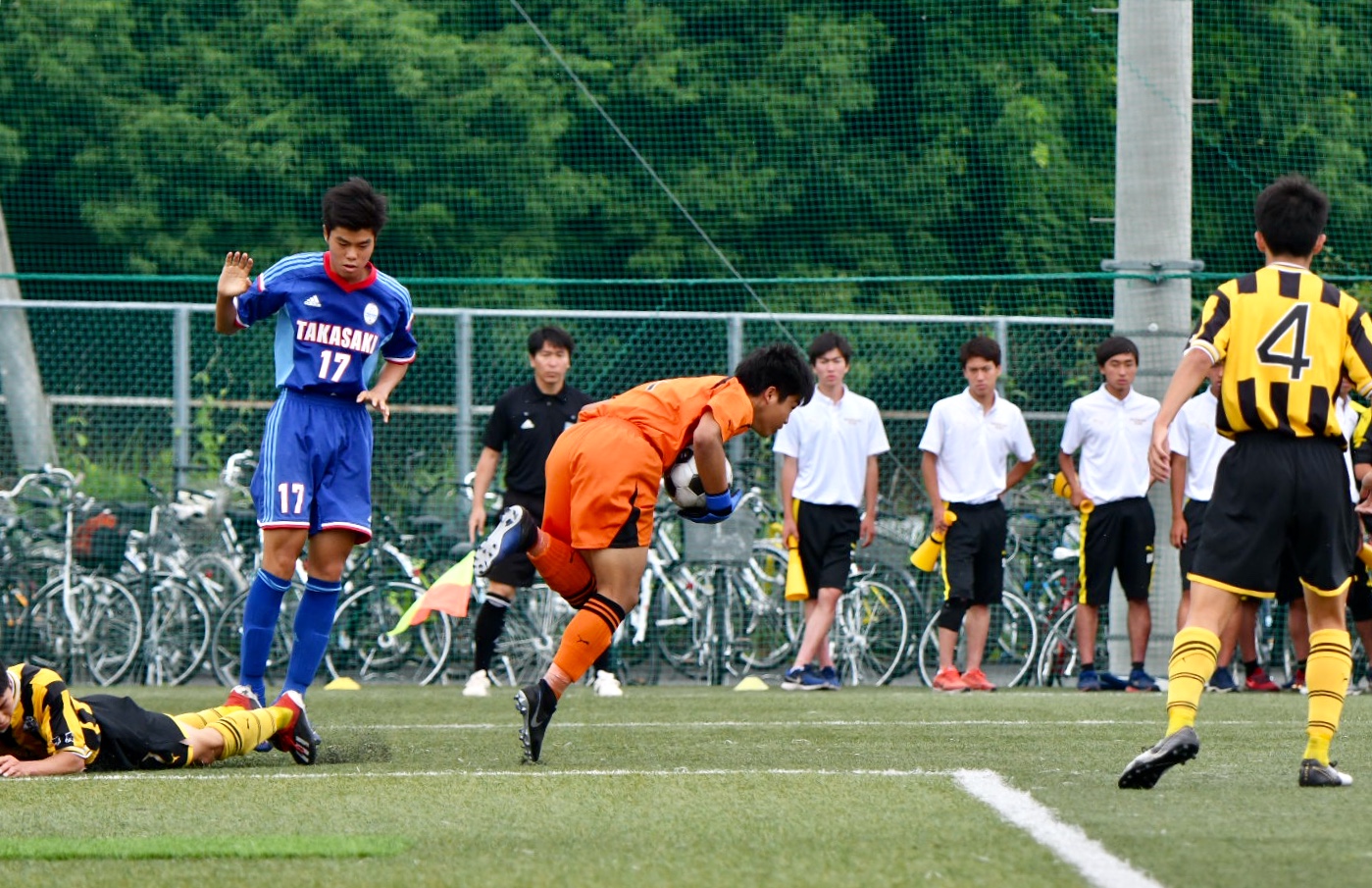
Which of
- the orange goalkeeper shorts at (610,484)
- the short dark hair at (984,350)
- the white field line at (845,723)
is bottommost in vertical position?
the white field line at (845,723)

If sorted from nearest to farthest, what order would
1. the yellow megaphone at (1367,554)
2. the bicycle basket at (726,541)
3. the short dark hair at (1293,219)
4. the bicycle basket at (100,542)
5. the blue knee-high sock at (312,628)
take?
the short dark hair at (1293,219)
the blue knee-high sock at (312,628)
the yellow megaphone at (1367,554)
the bicycle basket at (726,541)
the bicycle basket at (100,542)

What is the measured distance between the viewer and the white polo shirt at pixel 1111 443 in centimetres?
1123

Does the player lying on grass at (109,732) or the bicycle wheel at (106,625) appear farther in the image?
the bicycle wheel at (106,625)

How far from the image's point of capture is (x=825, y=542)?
11.3 meters

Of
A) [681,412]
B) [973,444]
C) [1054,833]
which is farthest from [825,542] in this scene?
[1054,833]

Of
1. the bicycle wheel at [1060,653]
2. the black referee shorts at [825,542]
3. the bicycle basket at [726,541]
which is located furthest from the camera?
the bicycle basket at [726,541]

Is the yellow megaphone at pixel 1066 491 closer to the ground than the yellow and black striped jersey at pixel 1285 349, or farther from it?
closer to the ground

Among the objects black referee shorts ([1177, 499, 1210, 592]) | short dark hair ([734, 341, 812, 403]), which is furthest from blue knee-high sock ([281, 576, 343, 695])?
black referee shorts ([1177, 499, 1210, 592])

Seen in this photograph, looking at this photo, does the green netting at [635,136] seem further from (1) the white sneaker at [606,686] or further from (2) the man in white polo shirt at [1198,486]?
(1) the white sneaker at [606,686]

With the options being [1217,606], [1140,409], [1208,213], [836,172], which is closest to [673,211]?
[836,172]

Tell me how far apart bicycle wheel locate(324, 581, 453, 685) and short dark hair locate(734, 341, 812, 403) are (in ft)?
19.4

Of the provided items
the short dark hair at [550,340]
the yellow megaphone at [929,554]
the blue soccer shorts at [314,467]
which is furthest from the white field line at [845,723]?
the yellow megaphone at [929,554]

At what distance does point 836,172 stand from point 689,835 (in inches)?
513

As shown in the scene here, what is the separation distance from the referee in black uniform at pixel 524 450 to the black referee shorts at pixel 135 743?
→ 4079mm
